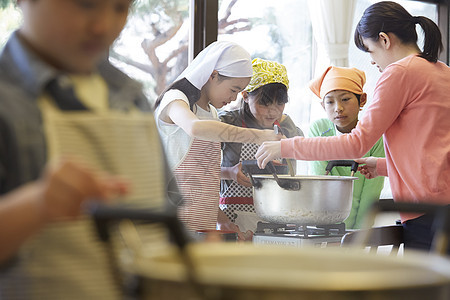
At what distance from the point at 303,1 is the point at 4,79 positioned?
352cm

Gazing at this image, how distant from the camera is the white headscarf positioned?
249 centimetres

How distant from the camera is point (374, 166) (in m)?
2.64

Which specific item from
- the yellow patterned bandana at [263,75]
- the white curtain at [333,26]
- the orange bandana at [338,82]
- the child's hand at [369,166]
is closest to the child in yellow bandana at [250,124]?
the yellow patterned bandana at [263,75]

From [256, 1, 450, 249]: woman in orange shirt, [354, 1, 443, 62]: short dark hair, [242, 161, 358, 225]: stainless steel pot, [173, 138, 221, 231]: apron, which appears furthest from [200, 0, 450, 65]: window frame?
[256, 1, 450, 249]: woman in orange shirt

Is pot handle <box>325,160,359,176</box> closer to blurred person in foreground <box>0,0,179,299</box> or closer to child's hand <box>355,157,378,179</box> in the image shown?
child's hand <box>355,157,378,179</box>

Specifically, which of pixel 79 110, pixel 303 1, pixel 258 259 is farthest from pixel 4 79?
pixel 303 1

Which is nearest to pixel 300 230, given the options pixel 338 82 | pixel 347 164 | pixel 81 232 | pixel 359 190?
pixel 347 164

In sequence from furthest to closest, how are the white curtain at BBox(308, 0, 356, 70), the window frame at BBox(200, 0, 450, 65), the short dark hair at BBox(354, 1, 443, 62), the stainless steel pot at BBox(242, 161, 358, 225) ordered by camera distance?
the white curtain at BBox(308, 0, 356, 70), the window frame at BBox(200, 0, 450, 65), the stainless steel pot at BBox(242, 161, 358, 225), the short dark hair at BBox(354, 1, 443, 62)

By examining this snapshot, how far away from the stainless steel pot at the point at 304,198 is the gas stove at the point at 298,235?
0.28 feet

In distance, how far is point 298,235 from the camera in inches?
97.7

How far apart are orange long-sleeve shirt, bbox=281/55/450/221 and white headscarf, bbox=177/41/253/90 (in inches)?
25.6

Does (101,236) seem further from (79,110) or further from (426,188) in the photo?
(426,188)

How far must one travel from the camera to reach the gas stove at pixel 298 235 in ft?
8.07

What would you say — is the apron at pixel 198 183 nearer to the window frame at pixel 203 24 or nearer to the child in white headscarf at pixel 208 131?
the child in white headscarf at pixel 208 131
